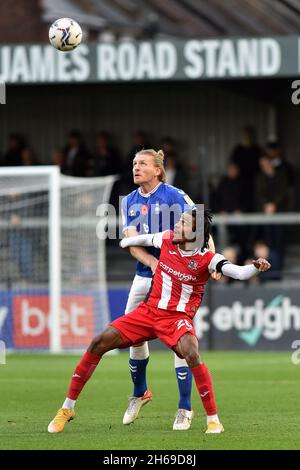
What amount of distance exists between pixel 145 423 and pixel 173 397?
7.57 feet

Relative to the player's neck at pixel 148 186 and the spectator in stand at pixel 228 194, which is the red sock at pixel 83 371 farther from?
the spectator in stand at pixel 228 194

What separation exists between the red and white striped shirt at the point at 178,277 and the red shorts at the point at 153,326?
0.06 metres

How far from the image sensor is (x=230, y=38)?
1961cm

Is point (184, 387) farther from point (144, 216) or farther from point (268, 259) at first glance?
point (268, 259)

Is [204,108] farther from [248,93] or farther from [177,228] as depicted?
[177,228]

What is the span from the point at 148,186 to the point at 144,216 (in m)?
0.25

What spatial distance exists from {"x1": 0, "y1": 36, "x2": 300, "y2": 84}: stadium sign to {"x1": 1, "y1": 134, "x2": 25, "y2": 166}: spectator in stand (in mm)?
1938

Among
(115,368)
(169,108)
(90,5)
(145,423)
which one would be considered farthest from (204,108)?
(145,423)

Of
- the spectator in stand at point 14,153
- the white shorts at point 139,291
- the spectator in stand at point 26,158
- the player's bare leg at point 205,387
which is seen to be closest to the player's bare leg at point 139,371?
the white shorts at point 139,291

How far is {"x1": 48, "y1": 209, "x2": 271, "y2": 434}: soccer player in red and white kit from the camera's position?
8.65 meters

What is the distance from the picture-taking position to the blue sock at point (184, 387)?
9.06 m

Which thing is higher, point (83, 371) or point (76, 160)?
point (76, 160)

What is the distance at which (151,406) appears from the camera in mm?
10844

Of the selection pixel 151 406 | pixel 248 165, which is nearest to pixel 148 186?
pixel 151 406
